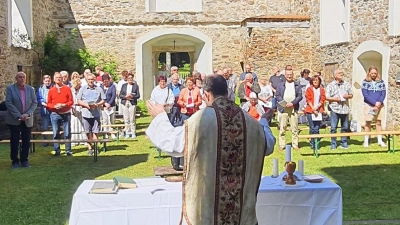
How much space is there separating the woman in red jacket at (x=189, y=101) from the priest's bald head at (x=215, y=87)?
6.68m

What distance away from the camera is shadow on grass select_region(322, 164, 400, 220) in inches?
236

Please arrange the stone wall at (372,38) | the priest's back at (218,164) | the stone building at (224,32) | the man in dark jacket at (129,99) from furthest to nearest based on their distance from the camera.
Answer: the stone building at (224,32), the stone wall at (372,38), the man in dark jacket at (129,99), the priest's back at (218,164)

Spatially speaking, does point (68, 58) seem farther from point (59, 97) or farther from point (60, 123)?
point (59, 97)

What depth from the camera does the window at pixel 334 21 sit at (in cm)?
1472

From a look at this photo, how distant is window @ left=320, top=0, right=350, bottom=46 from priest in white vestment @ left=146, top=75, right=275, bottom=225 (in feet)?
38.6

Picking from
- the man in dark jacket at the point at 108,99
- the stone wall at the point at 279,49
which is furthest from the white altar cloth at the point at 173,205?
the stone wall at the point at 279,49

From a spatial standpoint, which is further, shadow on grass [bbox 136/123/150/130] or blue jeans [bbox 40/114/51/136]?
shadow on grass [bbox 136/123/150/130]

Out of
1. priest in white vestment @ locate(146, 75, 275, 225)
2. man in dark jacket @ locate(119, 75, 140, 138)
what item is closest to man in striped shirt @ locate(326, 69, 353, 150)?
man in dark jacket @ locate(119, 75, 140, 138)

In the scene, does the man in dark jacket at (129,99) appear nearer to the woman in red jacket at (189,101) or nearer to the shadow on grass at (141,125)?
the shadow on grass at (141,125)

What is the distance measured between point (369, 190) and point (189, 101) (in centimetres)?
423

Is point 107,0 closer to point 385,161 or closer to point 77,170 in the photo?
point 77,170

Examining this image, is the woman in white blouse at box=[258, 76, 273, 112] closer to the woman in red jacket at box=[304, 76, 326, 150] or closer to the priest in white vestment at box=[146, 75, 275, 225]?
the woman in red jacket at box=[304, 76, 326, 150]

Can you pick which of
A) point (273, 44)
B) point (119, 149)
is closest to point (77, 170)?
point (119, 149)

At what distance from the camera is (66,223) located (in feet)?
18.9
